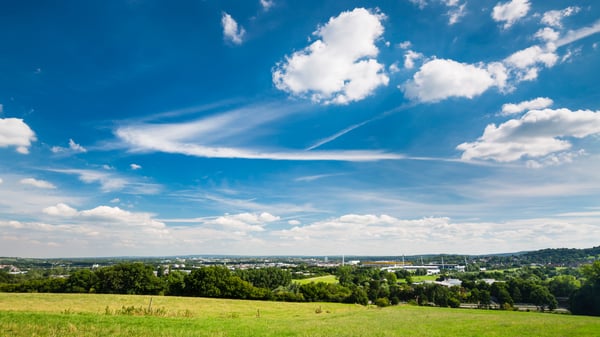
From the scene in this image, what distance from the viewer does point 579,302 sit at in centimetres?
6056

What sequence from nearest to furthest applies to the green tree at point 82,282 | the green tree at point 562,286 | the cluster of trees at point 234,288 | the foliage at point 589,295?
1. the foliage at point 589,295
2. the cluster of trees at point 234,288
3. the green tree at point 82,282
4. the green tree at point 562,286

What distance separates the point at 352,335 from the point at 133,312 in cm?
2180

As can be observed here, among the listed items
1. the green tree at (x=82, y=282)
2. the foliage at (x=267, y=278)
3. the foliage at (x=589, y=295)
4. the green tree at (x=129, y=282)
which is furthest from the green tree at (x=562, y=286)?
the green tree at (x=82, y=282)

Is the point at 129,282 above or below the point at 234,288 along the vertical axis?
above

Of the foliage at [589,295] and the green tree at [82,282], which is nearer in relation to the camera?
the foliage at [589,295]

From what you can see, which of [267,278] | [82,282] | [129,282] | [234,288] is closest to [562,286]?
[234,288]

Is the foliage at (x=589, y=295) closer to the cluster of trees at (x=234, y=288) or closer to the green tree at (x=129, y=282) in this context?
the cluster of trees at (x=234, y=288)

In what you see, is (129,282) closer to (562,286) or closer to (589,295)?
(589,295)

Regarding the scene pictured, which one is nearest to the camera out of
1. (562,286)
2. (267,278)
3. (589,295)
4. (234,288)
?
(589,295)

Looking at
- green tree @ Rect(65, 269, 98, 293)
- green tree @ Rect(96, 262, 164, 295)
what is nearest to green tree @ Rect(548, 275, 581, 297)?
green tree @ Rect(96, 262, 164, 295)

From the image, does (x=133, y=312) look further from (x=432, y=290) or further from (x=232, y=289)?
(x=432, y=290)

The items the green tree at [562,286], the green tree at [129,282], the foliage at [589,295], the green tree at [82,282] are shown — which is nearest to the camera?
the foliage at [589,295]

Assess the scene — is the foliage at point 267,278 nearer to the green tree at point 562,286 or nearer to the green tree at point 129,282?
the green tree at point 129,282

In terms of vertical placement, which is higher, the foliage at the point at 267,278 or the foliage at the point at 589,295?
the foliage at the point at 589,295
